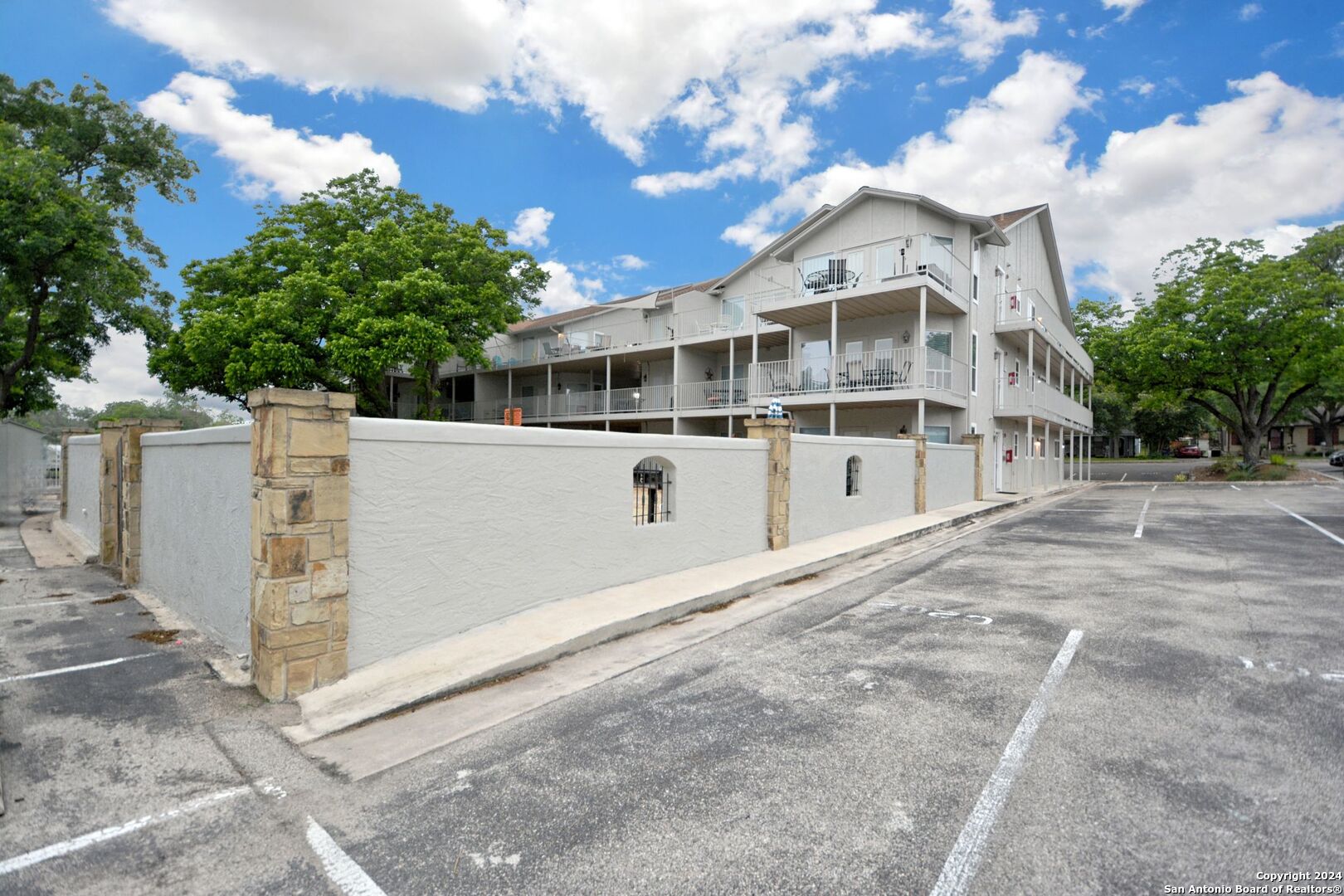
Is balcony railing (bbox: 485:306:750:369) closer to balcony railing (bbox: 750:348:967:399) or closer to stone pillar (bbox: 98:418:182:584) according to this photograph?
balcony railing (bbox: 750:348:967:399)

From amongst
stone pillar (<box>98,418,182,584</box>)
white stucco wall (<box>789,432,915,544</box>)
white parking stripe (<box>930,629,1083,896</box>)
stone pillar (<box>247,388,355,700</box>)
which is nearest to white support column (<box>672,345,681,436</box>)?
white stucco wall (<box>789,432,915,544</box>)

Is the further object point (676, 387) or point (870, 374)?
point (676, 387)

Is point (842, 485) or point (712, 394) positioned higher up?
point (712, 394)

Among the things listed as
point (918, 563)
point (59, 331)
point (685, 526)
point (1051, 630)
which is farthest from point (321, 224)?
point (1051, 630)

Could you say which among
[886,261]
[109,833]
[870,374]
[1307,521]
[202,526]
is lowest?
[109,833]

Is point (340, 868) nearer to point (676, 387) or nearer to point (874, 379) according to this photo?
point (874, 379)

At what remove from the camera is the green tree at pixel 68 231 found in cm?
1537

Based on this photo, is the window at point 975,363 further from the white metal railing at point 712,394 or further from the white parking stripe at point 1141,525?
the white metal railing at point 712,394

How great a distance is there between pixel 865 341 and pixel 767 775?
755 inches

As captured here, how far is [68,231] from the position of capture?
51.5 ft

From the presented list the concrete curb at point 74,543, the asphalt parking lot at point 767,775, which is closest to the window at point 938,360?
the asphalt parking lot at point 767,775

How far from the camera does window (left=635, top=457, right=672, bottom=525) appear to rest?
324 inches

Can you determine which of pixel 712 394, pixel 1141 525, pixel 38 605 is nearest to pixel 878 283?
pixel 712 394

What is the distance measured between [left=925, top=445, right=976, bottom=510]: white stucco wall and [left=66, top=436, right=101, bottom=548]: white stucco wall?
1728 centimetres
